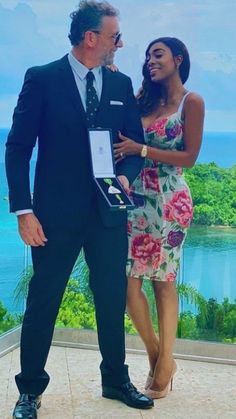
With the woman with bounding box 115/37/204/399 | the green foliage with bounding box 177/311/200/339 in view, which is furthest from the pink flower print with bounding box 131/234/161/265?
the green foliage with bounding box 177/311/200/339

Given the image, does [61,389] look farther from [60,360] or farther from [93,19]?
[93,19]

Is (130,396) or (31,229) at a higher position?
(31,229)

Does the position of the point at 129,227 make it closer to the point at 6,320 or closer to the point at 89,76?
the point at 89,76

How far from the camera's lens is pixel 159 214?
2889 millimetres

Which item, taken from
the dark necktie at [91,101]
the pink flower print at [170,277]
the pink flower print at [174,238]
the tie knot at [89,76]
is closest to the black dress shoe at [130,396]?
the pink flower print at [170,277]

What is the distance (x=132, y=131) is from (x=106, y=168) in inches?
9.8

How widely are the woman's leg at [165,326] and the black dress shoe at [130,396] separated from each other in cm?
14

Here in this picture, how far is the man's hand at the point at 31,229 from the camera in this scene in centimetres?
256

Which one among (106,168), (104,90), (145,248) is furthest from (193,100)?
(145,248)

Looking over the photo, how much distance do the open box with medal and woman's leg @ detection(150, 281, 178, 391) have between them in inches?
21.9

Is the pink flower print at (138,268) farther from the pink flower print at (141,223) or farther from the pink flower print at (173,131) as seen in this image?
the pink flower print at (173,131)

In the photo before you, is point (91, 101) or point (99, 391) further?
point (99, 391)

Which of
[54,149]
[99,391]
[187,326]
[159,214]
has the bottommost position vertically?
[99,391]

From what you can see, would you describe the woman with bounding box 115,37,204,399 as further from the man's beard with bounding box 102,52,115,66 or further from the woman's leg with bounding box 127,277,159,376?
the man's beard with bounding box 102,52,115,66
